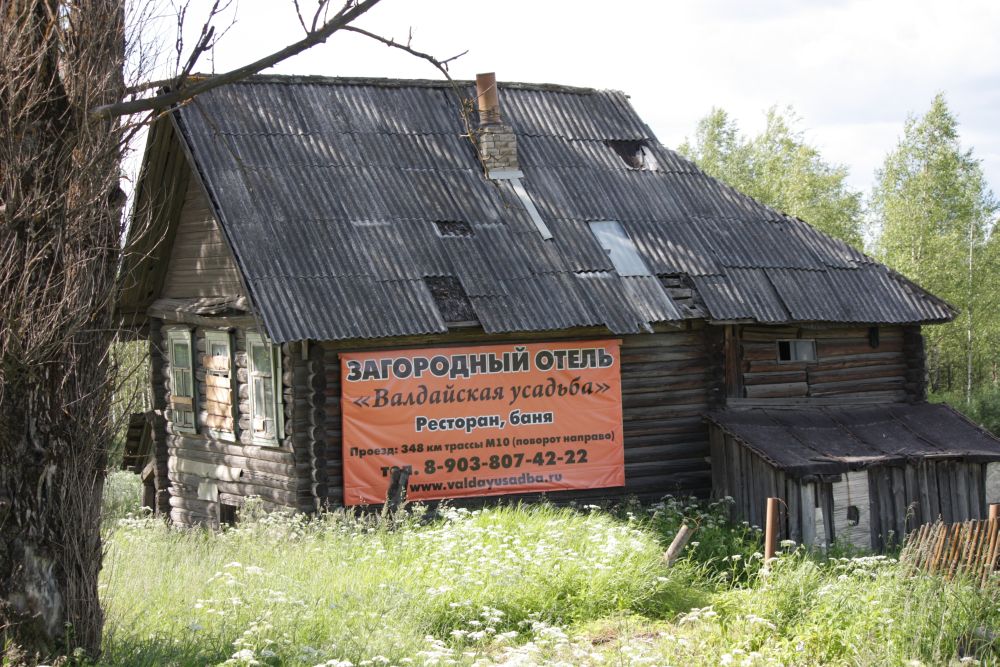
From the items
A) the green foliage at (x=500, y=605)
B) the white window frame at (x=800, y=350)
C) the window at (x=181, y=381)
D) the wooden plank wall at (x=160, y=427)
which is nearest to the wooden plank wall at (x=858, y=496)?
the white window frame at (x=800, y=350)

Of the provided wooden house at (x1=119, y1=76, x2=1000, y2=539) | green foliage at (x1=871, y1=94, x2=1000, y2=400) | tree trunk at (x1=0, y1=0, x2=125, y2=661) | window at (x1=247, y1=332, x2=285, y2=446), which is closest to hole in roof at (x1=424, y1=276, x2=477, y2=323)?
wooden house at (x1=119, y1=76, x2=1000, y2=539)

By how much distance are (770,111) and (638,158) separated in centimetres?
2284

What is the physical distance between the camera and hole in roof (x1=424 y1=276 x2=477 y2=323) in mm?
13812

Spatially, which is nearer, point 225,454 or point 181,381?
point 225,454

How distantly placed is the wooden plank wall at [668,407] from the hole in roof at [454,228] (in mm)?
2254

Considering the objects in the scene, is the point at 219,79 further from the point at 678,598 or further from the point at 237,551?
the point at 678,598

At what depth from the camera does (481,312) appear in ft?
45.4

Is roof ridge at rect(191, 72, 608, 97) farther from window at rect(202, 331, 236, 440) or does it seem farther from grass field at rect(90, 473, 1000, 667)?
grass field at rect(90, 473, 1000, 667)

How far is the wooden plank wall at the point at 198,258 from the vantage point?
1484 cm

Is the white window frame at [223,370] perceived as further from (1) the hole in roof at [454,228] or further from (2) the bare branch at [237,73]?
Result: (2) the bare branch at [237,73]

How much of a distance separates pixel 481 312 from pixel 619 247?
9.36 ft

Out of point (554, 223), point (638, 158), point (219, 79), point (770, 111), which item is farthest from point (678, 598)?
point (770, 111)

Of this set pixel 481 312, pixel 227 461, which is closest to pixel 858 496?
pixel 481 312

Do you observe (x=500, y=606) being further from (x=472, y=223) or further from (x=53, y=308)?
(x=472, y=223)
